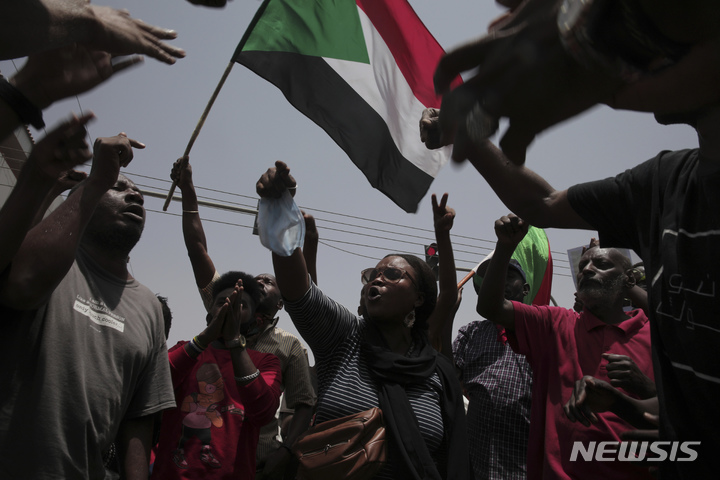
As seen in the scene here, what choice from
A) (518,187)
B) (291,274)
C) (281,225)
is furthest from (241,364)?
(518,187)

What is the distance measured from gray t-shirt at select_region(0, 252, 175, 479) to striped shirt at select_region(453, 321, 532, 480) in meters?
2.16

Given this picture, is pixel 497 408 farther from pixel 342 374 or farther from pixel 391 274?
pixel 342 374

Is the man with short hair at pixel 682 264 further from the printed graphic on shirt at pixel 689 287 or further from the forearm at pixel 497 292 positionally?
the forearm at pixel 497 292

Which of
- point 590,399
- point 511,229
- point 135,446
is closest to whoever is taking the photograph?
point 590,399

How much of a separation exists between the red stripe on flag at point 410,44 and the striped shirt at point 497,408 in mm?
1815

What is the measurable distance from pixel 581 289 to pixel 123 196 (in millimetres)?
2777

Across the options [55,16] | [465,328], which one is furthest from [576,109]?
[465,328]

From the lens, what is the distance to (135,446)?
2.66 m

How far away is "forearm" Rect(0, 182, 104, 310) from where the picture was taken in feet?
6.49

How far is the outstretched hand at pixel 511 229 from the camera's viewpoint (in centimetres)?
321

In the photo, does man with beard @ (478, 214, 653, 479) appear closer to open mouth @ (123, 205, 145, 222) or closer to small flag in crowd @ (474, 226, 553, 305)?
small flag in crowd @ (474, 226, 553, 305)

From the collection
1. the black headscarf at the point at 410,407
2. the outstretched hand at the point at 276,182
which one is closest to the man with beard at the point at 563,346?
the black headscarf at the point at 410,407

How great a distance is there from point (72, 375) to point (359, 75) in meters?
2.51

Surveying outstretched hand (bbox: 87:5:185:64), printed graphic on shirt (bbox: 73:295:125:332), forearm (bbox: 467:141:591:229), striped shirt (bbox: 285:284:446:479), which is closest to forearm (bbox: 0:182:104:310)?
printed graphic on shirt (bbox: 73:295:125:332)
